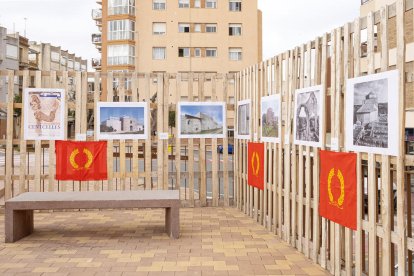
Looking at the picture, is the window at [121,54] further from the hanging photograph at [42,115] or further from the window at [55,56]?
the hanging photograph at [42,115]

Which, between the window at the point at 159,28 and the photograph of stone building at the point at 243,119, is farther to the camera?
the window at the point at 159,28

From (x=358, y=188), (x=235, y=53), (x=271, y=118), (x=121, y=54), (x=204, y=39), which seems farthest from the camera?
(x=121, y=54)

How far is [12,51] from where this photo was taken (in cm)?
5609

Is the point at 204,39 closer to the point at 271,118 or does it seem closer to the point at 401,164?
the point at 271,118

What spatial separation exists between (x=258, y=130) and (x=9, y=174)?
5147 millimetres

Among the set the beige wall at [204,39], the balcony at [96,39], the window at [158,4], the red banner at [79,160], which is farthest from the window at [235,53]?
the red banner at [79,160]

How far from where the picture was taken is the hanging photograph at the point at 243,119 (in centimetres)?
972

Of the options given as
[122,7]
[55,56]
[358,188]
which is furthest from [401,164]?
[55,56]

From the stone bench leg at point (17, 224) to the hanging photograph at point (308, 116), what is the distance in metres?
4.36

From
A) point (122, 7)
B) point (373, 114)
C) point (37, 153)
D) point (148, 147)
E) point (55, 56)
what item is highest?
point (55, 56)

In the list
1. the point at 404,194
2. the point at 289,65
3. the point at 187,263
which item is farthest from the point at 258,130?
the point at 404,194

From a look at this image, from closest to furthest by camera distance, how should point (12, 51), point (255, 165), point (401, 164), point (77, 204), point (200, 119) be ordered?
1. point (401, 164)
2. point (77, 204)
3. point (255, 165)
4. point (200, 119)
5. point (12, 51)

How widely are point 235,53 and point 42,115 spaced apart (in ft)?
128

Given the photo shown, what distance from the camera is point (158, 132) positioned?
1038 cm
